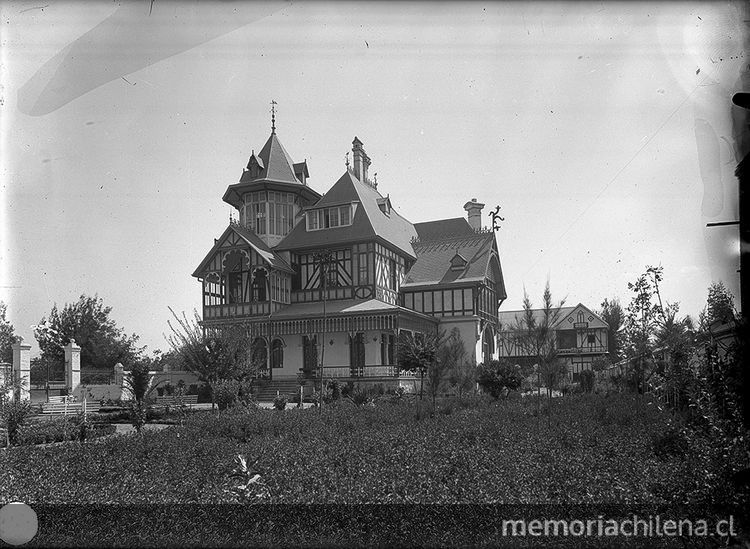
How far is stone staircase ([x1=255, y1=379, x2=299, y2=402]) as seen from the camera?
31172mm

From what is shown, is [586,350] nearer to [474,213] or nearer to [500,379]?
[474,213]

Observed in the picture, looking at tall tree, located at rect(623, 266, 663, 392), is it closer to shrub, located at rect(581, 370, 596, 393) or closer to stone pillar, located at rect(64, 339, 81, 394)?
shrub, located at rect(581, 370, 596, 393)

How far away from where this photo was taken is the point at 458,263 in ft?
125

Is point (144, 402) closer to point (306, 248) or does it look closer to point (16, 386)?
point (16, 386)

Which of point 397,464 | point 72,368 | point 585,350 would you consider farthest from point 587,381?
point 585,350

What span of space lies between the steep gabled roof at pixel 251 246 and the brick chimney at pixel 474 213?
16.0 metres

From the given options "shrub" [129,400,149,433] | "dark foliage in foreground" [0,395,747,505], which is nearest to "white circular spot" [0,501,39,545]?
"dark foliage in foreground" [0,395,747,505]

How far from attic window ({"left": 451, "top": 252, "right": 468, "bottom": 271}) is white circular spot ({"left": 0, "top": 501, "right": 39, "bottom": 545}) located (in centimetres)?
3360

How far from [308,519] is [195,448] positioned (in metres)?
4.23

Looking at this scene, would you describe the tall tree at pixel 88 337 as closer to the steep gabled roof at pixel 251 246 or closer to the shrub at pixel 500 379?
the steep gabled roof at pixel 251 246

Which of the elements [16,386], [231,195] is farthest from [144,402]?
[231,195]

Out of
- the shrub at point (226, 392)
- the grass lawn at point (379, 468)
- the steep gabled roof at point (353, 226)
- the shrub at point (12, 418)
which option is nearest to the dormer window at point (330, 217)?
the steep gabled roof at point (353, 226)

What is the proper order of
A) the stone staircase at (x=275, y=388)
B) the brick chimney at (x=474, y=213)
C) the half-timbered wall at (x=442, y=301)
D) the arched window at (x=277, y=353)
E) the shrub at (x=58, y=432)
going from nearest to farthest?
the shrub at (x=58, y=432), the stone staircase at (x=275, y=388), the arched window at (x=277, y=353), the half-timbered wall at (x=442, y=301), the brick chimney at (x=474, y=213)

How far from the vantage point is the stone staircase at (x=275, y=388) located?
102 feet
